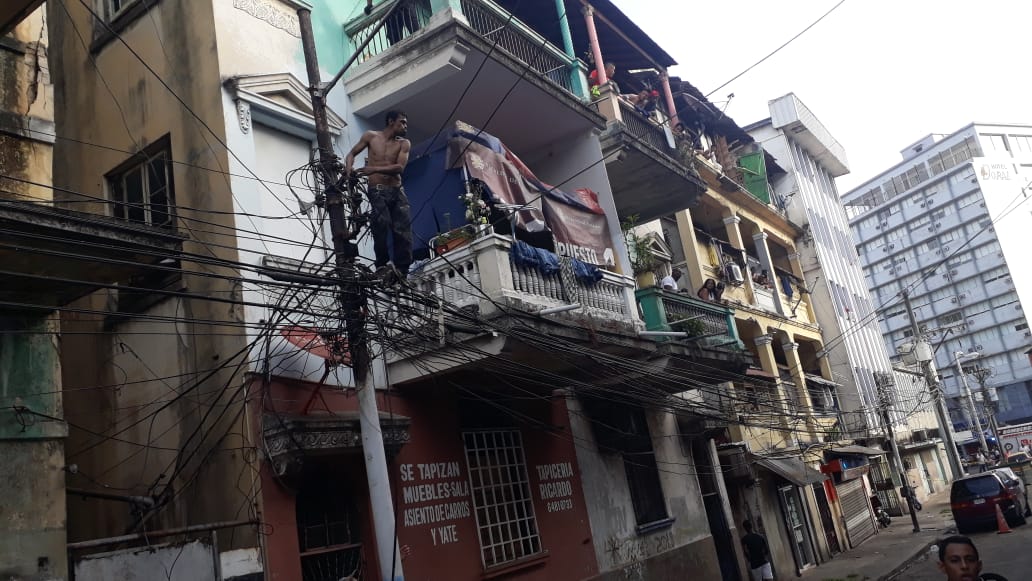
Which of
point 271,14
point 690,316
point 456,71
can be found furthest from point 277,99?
point 690,316

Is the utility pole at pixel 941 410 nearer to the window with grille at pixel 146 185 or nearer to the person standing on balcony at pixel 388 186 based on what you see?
the person standing on balcony at pixel 388 186

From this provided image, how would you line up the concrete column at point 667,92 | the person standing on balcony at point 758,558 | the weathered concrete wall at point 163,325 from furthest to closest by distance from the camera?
1. the concrete column at point 667,92
2. the person standing on balcony at point 758,558
3. the weathered concrete wall at point 163,325

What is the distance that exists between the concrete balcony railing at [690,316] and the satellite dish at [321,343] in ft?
20.2

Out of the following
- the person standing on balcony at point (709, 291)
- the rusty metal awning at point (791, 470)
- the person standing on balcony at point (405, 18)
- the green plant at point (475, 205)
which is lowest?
the rusty metal awning at point (791, 470)

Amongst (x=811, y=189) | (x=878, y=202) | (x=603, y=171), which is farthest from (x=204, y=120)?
(x=878, y=202)

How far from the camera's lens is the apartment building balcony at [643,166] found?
51.5 feet

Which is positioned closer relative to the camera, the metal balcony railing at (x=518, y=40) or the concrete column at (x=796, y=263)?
the metal balcony railing at (x=518, y=40)

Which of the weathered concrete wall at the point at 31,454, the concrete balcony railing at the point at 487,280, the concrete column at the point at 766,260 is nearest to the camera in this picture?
the weathered concrete wall at the point at 31,454

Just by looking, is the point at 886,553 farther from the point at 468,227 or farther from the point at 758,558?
the point at 468,227

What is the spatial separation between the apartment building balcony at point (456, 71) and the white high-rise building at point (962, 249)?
248 ft

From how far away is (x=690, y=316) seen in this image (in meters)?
15.0

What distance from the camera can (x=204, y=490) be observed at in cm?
874

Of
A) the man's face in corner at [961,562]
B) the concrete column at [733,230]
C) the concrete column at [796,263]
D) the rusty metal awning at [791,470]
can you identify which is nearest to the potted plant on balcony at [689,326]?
the rusty metal awning at [791,470]

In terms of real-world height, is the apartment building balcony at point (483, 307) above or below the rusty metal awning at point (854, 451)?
above
